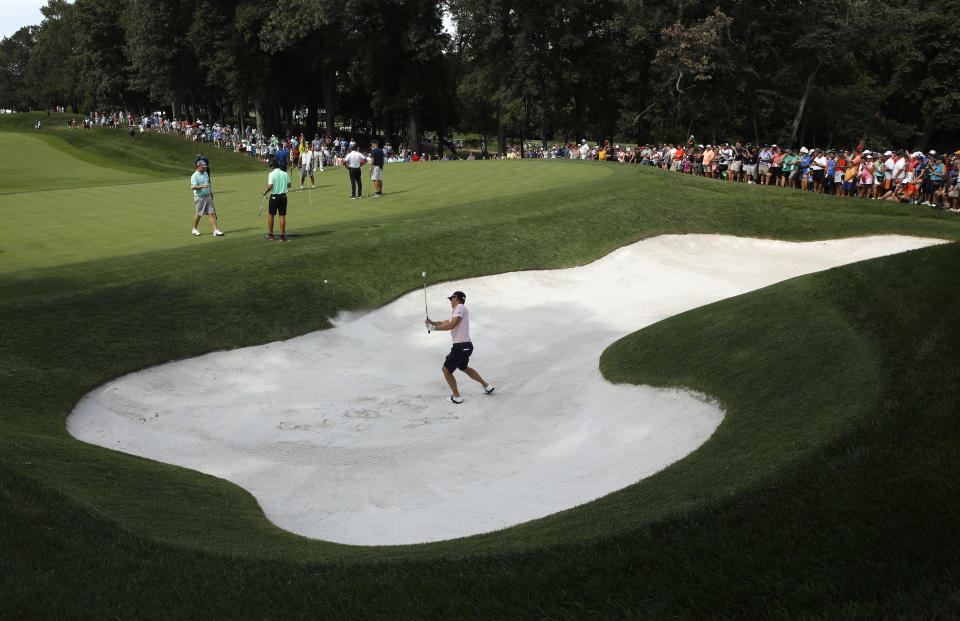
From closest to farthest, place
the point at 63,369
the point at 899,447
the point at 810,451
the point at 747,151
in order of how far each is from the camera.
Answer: the point at 899,447
the point at 810,451
the point at 63,369
the point at 747,151

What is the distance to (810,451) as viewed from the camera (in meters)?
7.47

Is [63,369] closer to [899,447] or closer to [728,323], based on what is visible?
[728,323]

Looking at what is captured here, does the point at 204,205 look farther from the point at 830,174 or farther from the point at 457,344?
the point at 830,174

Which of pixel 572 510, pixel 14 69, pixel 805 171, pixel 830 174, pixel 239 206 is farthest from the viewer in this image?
pixel 14 69

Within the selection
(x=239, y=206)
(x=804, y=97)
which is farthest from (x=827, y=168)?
(x=804, y=97)

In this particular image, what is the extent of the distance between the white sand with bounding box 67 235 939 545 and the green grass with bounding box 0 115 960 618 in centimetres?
64

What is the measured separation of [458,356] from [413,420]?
164cm

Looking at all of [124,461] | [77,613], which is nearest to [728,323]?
[124,461]

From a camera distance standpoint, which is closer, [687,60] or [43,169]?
[43,169]

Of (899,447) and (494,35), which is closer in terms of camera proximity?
(899,447)

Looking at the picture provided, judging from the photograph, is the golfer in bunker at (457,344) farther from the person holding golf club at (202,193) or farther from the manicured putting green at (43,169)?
the manicured putting green at (43,169)

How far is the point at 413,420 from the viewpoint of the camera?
13.7m

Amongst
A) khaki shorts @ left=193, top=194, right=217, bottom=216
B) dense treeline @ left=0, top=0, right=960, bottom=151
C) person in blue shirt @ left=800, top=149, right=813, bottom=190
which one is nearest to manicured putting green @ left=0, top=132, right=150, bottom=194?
dense treeline @ left=0, top=0, right=960, bottom=151

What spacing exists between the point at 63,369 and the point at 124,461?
4396mm
